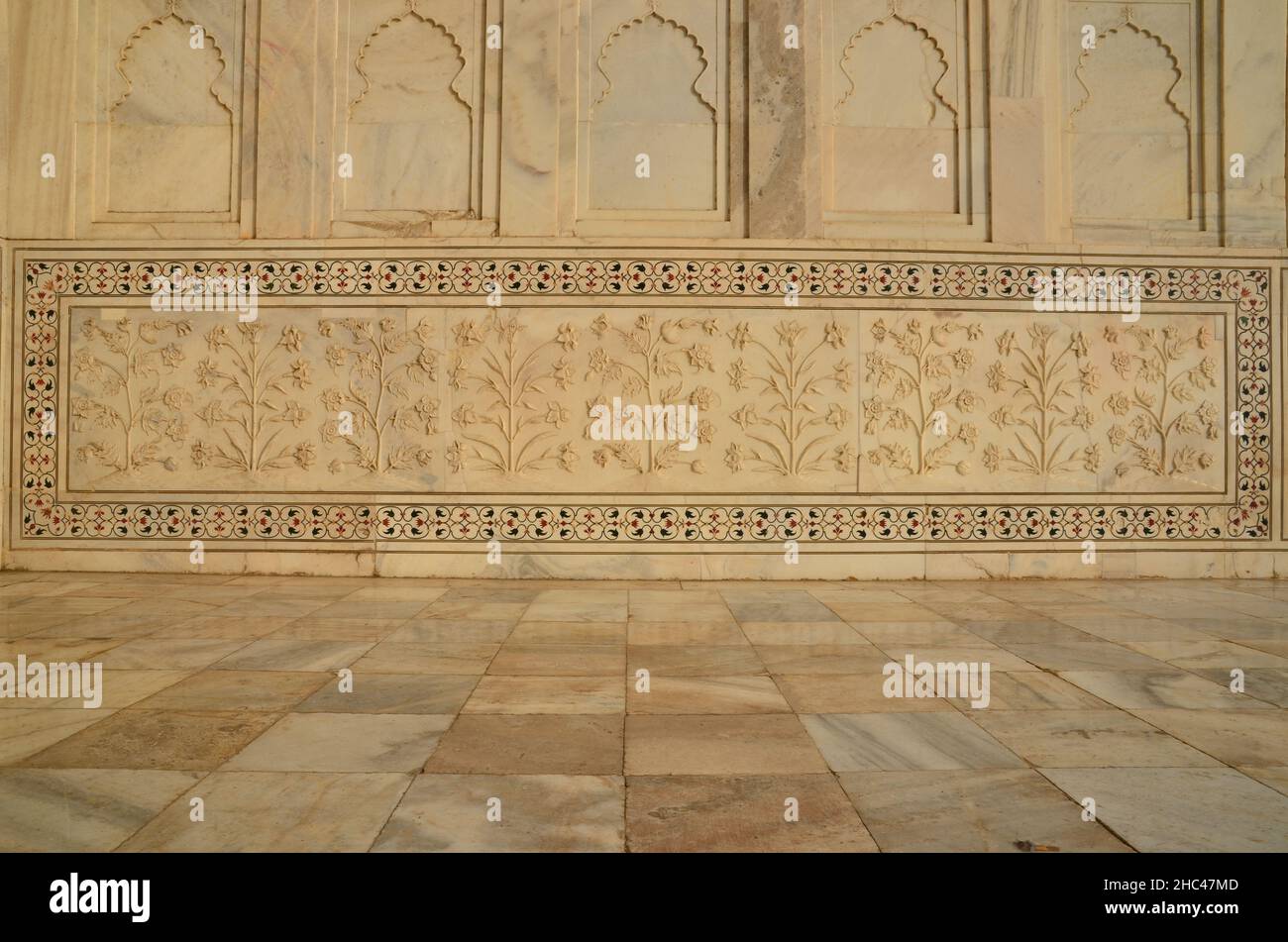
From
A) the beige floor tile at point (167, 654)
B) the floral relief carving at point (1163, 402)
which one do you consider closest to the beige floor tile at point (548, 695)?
the beige floor tile at point (167, 654)

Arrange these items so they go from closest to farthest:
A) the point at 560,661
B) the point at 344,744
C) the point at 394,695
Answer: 1. the point at 344,744
2. the point at 394,695
3. the point at 560,661

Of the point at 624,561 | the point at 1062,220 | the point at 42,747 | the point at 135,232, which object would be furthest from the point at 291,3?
the point at 1062,220

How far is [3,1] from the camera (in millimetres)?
3529

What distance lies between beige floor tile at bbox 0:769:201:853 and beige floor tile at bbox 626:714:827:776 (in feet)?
2.54

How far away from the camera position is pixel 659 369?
136 inches

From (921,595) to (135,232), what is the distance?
401 centimetres

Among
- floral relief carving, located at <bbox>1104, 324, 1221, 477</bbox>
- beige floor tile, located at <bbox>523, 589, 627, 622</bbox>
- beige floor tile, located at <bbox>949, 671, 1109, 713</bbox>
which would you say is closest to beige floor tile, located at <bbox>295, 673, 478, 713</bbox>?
beige floor tile, located at <bbox>523, 589, 627, 622</bbox>

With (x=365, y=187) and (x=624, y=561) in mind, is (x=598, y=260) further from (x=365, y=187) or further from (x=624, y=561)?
(x=624, y=561)

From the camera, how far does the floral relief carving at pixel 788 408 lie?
136 inches

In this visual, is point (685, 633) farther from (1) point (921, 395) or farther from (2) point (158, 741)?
(1) point (921, 395)

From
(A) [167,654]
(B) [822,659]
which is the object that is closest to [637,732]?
(B) [822,659]

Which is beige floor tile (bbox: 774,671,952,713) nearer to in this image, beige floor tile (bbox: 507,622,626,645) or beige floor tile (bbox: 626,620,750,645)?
beige floor tile (bbox: 626,620,750,645)

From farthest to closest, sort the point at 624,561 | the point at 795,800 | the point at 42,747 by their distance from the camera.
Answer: the point at 624,561, the point at 42,747, the point at 795,800

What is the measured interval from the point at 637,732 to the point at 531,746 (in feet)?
0.73
